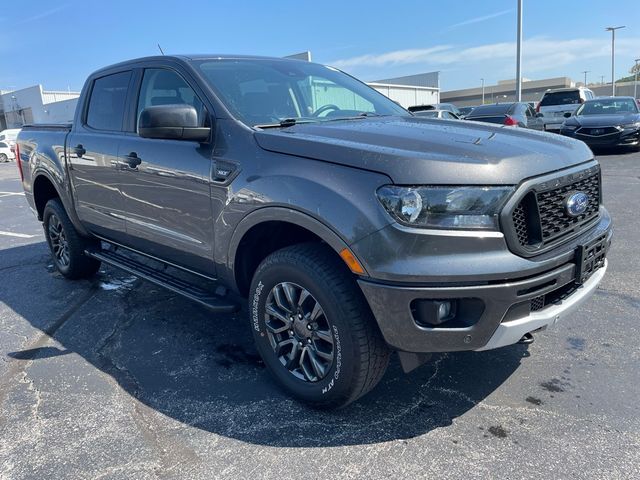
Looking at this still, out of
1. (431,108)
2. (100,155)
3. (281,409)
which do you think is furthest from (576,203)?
(431,108)

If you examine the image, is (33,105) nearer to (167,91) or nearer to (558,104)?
(558,104)

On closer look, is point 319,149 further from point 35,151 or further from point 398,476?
point 35,151

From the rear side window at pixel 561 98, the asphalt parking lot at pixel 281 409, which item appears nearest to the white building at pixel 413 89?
the rear side window at pixel 561 98

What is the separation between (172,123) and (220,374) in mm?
1537

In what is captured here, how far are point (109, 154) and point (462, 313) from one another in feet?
9.70

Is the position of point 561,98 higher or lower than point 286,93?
lower

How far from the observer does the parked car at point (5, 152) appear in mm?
35312

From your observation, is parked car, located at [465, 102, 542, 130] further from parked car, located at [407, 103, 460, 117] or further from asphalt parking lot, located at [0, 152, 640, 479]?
asphalt parking lot, located at [0, 152, 640, 479]

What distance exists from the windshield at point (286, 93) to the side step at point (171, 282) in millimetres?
A: 1109

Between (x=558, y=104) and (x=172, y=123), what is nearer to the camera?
(x=172, y=123)

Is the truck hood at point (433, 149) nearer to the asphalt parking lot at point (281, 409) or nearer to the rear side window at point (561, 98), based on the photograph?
the asphalt parking lot at point (281, 409)

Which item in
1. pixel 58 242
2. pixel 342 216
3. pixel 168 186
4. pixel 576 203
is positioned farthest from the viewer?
pixel 58 242

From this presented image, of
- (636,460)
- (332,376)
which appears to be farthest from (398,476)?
(636,460)

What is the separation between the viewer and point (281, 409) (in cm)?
284
